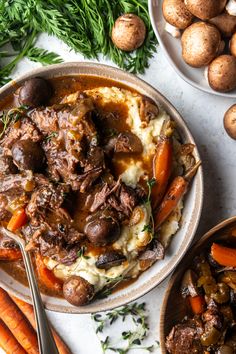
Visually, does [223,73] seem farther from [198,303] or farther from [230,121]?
[198,303]

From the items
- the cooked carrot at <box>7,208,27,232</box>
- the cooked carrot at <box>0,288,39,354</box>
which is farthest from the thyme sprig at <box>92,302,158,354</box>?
the cooked carrot at <box>7,208,27,232</box>

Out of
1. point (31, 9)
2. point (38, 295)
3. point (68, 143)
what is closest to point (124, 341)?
point (38, 295)

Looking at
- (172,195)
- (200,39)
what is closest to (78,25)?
(200,39)

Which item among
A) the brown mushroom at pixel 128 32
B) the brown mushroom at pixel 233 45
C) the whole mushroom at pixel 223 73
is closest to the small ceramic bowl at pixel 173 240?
Result: the brown mushroom at pixel 128 32

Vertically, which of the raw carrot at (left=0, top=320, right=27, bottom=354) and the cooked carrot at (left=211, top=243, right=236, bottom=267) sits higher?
the cooked carrot at (left=211, top=243, right=236, bottom=267)

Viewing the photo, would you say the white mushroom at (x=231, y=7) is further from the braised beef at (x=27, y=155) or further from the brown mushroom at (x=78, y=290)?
the brown mushroom at (x=78, y=290)

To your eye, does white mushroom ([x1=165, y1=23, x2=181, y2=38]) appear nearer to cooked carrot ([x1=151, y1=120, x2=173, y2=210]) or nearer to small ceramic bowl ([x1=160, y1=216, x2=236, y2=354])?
cooked carrot ([x1=151, y1=120, x2=173, y2=210])
